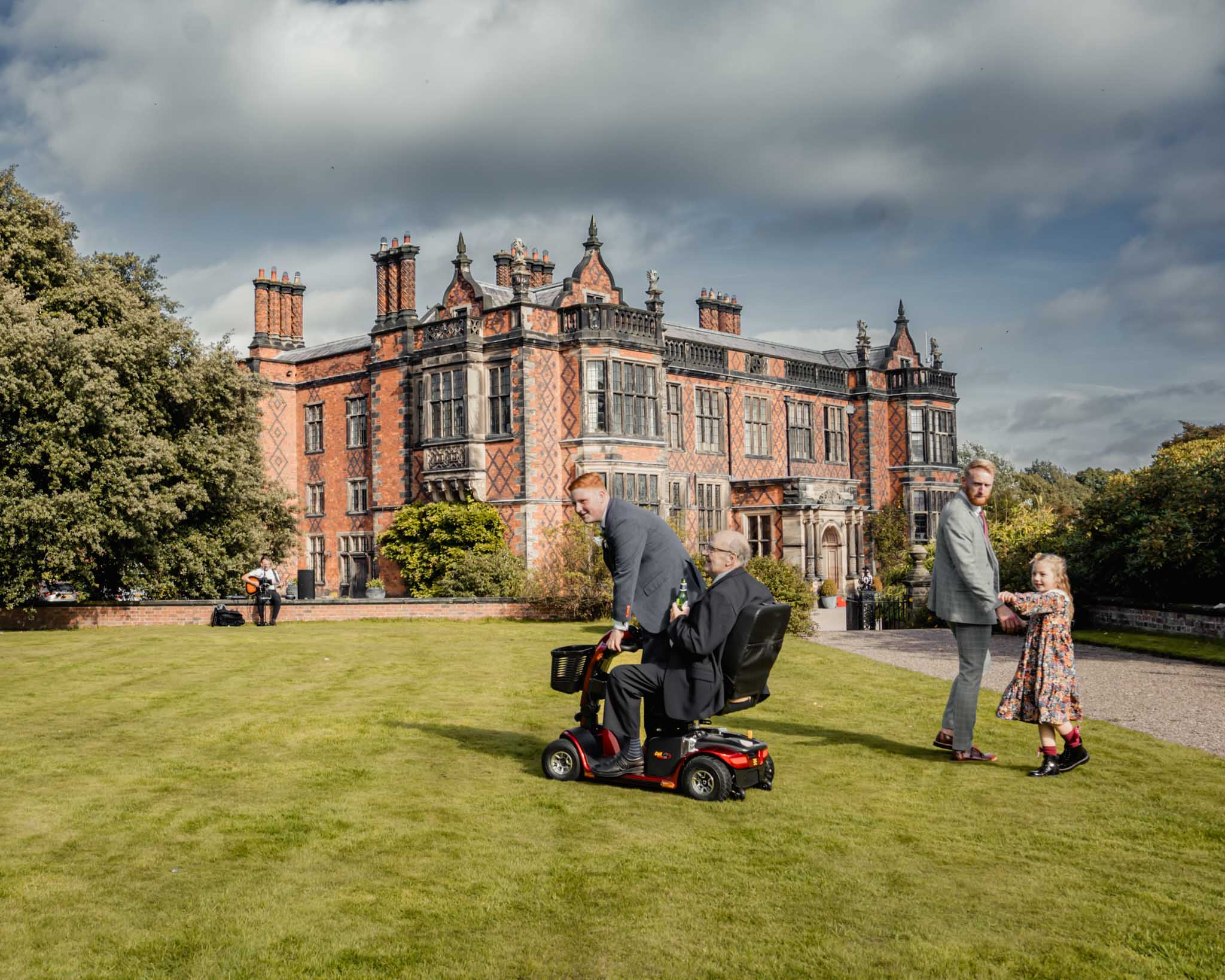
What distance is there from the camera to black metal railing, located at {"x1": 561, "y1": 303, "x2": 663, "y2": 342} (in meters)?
31.9

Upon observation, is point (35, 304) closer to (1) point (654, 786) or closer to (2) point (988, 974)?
(1) point (654, 786)

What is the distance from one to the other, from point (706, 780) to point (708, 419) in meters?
30.7

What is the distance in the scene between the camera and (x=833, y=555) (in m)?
38.1

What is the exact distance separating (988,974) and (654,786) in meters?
3.41

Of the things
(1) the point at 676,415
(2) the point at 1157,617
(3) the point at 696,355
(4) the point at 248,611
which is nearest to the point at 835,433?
(3) the point at 696,355

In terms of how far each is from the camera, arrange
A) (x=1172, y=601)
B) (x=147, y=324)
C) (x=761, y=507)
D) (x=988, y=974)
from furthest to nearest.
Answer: (x=761, y=507)
(x=147, y=324)
(x=1172, y=601)
(x=988, y=974)

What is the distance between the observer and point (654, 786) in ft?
24.6

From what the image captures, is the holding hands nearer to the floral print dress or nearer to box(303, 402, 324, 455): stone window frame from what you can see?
the floral print dress

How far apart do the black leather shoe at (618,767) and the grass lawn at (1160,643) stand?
9961 mm

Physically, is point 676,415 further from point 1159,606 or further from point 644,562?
point 644,562

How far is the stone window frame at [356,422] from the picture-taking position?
37.5m

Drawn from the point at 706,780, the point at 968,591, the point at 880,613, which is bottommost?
the point at 880,613

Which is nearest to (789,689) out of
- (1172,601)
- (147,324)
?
(1172,601)

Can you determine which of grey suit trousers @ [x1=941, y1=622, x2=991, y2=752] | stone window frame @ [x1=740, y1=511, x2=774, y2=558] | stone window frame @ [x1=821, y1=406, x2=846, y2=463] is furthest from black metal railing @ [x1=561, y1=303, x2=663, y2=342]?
grey suit trousers @ [x1=941, y1=622, x2=991, y2=752]
